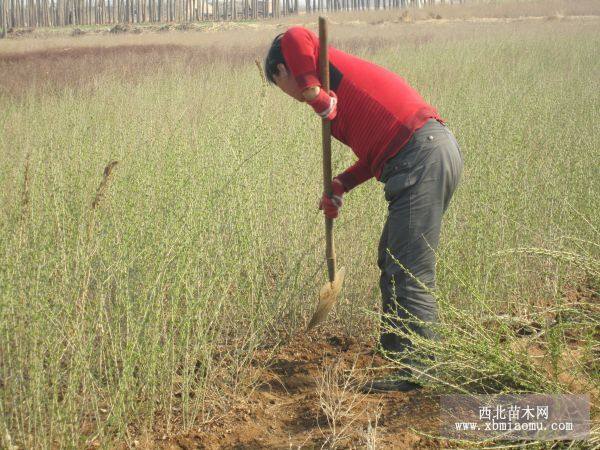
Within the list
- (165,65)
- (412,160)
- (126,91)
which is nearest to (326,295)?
(412,160)

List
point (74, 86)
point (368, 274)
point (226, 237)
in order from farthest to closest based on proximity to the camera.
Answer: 1. point (74, 86)
2. point (368, 274)
3. point (226, 237)

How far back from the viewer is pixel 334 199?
279cm

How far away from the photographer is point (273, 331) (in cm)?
338

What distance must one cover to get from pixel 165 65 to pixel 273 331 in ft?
28.5

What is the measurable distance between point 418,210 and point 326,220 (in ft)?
1.58

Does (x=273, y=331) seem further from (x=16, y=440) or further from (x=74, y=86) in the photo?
(x=74, y=86)

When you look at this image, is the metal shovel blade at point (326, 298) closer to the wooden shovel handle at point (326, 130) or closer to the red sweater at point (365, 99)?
the wooden shovel handle at point (326, 130)

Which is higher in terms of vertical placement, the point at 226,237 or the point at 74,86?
the point at 74,86

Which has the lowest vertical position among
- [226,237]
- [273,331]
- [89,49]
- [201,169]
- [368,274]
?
[273,331]

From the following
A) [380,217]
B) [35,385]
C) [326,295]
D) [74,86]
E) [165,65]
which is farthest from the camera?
[165,65]

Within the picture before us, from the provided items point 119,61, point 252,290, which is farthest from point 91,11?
point 252,290

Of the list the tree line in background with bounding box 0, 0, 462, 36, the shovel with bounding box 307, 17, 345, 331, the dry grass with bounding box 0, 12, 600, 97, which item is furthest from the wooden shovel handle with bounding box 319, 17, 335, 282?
the tree line in background with bounding box 0, 0, 462, 36

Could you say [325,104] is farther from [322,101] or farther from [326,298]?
[326,298]

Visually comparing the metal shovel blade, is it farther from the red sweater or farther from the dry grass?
the dry grass
